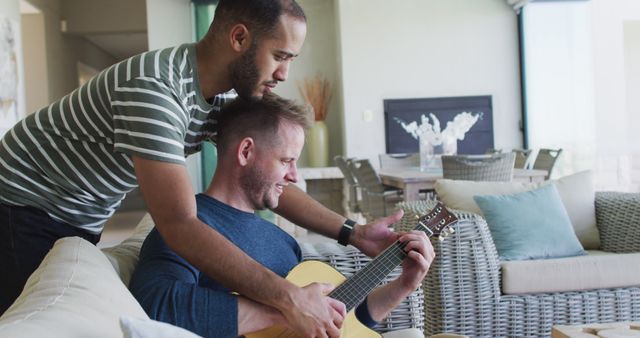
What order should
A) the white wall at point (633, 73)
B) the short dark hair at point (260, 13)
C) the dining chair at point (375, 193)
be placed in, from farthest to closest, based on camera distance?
the white wall at point (633, 73)
the dining chair at point (375, 193)
the short dark hair at point (260, 13)

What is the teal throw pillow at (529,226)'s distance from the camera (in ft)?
9.55

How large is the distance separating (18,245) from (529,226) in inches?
89.7

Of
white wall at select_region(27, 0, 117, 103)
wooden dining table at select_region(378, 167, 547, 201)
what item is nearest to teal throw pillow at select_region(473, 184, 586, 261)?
wooden dining table at select_region(378, 167, 547, 201)

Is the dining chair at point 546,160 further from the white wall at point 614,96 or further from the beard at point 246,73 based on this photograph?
the beard at point 246,73

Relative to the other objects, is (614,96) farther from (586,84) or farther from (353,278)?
(353,278)

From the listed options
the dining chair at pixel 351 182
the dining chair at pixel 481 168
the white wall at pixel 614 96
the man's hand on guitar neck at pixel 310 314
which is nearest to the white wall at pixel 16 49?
the dining chair at pixel 351 182

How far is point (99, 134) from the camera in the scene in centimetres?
131

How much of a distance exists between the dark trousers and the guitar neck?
0.66 m

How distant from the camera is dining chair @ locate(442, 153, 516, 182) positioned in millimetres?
4215

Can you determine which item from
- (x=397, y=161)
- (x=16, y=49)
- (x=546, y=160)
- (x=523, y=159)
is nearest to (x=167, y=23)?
(x=16, y=49)

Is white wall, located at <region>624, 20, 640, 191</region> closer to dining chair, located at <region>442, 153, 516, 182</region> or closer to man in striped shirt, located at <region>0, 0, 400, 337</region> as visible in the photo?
dining chair, located at <region>442, 153, 516, 182</region>

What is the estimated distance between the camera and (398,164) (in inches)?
250

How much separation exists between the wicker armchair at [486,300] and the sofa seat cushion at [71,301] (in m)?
1.72

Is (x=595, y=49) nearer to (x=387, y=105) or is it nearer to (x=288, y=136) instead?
(x=387, y=105)
